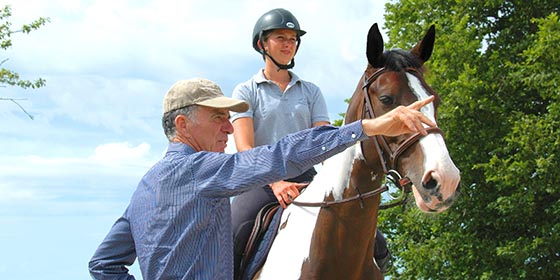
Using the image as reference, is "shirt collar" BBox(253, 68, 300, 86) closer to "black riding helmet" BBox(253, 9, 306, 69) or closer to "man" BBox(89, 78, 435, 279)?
"black riding helmet" BBox(253, 9, 306, 69)

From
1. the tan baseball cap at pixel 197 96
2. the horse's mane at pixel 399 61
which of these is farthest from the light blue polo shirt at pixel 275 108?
the tan baseball cap at pixel 197 96

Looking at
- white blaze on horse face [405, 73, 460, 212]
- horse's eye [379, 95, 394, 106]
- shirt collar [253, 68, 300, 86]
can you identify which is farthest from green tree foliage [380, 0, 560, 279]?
white blaze on horse face [405, 73, 460, 212]

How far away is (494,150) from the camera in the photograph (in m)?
19.7

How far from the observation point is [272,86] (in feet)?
20.1

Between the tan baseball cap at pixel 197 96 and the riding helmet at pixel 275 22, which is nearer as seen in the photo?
the tan baseball cap at pixel 197 96

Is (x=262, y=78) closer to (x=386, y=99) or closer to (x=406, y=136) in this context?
(x=386, y=99)

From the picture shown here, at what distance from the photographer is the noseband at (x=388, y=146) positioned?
449cm

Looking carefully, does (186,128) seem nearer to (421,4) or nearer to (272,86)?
(272,86)

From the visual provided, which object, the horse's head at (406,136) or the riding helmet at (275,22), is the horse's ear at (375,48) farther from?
the riding helmet at (275,22)

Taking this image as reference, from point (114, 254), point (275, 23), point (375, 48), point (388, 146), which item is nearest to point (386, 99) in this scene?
point (388, 146)

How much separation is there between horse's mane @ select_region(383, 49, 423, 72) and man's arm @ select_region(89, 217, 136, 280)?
7.67 ft

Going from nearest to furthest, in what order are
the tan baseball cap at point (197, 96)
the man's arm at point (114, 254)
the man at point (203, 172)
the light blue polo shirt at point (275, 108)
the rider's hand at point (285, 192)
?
the man at point (203, 172)
the tan baseball cap at point (197, 96)
the man's arm at point (114, 254)
the rider's hand at point (285, 192)
the light blue polo shirt at point (275, 108)

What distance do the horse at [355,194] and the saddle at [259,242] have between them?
0.16ft

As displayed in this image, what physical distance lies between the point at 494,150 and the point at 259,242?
15.6 metres
